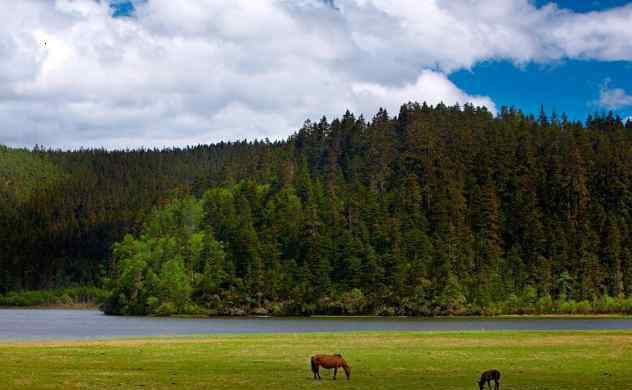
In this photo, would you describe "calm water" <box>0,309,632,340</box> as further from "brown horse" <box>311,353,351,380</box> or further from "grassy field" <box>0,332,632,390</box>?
"brown horse" <box>311,353,351,380</box>

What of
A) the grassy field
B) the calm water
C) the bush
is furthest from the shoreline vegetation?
the grassy field

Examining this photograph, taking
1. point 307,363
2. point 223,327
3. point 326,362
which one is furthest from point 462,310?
point 326,362

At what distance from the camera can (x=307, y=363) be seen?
5297cm

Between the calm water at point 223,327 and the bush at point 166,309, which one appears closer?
the calm water at point 223,327

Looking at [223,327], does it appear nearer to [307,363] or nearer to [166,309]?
[166,309]

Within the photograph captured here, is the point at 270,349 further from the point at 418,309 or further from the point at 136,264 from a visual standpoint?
the point at 136,264

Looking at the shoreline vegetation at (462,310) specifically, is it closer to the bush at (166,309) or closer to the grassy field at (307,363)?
the bush at (166,309)

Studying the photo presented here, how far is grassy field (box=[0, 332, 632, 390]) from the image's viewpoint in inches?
1650

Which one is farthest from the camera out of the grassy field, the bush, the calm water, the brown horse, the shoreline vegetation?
the bush

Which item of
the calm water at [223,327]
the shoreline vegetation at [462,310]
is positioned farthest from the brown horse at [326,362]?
the shoreline vegetation at [462,310]

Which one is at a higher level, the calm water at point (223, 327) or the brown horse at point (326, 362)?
the calm water at point (223, 327)

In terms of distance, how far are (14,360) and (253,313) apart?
→ 13834 centimetres

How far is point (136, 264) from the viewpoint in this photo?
19388 cm

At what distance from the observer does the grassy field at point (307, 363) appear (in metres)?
41.9
